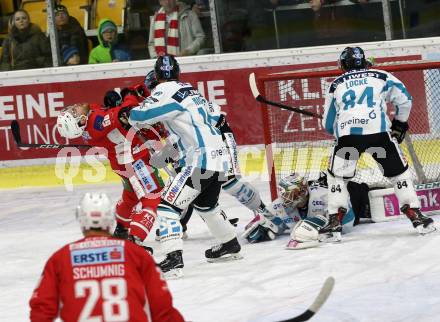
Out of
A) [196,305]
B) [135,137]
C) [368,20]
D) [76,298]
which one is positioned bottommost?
[196,305]

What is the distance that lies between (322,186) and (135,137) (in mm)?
1249

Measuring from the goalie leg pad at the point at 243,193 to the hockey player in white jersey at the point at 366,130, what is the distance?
707 millimetres

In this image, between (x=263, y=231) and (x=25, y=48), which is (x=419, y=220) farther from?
(x=25, y=48)

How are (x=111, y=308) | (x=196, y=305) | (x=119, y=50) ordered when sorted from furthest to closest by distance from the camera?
1. (x=119, y=50)
2. (x=196, y=305)
3. (x=111, y=308)

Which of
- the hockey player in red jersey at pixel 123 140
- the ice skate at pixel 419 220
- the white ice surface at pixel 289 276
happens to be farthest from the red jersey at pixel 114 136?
the ice skate at pixel 419 220

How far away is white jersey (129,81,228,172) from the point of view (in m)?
7.12

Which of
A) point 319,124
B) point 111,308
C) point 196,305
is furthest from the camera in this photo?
point 319,124

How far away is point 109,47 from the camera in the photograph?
450 inches

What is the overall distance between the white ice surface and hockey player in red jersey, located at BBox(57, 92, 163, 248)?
484mm

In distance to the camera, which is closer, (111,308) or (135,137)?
(111,308)

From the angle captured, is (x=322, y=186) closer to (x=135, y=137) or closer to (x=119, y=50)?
(x=135, y=137)

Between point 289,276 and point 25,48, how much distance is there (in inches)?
211

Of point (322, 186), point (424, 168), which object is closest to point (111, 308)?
point (322, 186)

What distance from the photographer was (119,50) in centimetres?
1144
